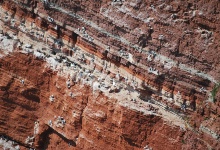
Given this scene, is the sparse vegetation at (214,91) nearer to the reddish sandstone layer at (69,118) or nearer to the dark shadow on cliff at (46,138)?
the reddish sandstone layer at (69,118)

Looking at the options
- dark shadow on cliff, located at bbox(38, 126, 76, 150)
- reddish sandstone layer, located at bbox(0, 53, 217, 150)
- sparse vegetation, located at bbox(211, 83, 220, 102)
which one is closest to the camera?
sparse vegetation, located at bbox(211, 83, 220, 102)

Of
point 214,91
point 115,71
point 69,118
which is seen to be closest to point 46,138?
point 69,118

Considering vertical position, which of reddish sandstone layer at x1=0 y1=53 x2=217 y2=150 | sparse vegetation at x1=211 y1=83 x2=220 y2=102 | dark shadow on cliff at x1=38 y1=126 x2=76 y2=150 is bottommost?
dark shadow on cliff at x1=38 y1=126 x2=76 y2=150

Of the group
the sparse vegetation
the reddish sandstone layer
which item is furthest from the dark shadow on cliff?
the sparse vegetation

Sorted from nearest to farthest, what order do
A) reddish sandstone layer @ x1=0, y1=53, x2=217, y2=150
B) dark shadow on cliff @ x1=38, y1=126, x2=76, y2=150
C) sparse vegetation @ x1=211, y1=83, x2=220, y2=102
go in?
sparse vegetation @ x1=211, y1=83, x2=220, y2=102 < reddish sandstone layer @ x1=0, y1=53, x2=217, y2=150 < dark shadow on cliff @ x1=38, y1=126, x2=76, y2=150

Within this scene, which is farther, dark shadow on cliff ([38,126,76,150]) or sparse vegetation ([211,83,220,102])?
dark shadow on cliff ([38,126,76,150])

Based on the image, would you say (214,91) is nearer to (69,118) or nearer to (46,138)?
(69,118)

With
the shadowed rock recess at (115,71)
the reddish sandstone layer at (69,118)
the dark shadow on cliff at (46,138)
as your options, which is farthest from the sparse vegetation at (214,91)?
the dark shadow on cliff at (46,138)

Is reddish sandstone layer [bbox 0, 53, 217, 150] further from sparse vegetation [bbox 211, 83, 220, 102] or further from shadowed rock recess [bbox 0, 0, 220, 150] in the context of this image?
sparse vegetation [bbox 211, 83, 220, 102]

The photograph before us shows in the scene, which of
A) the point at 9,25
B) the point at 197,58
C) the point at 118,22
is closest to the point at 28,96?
the point at 9,25
